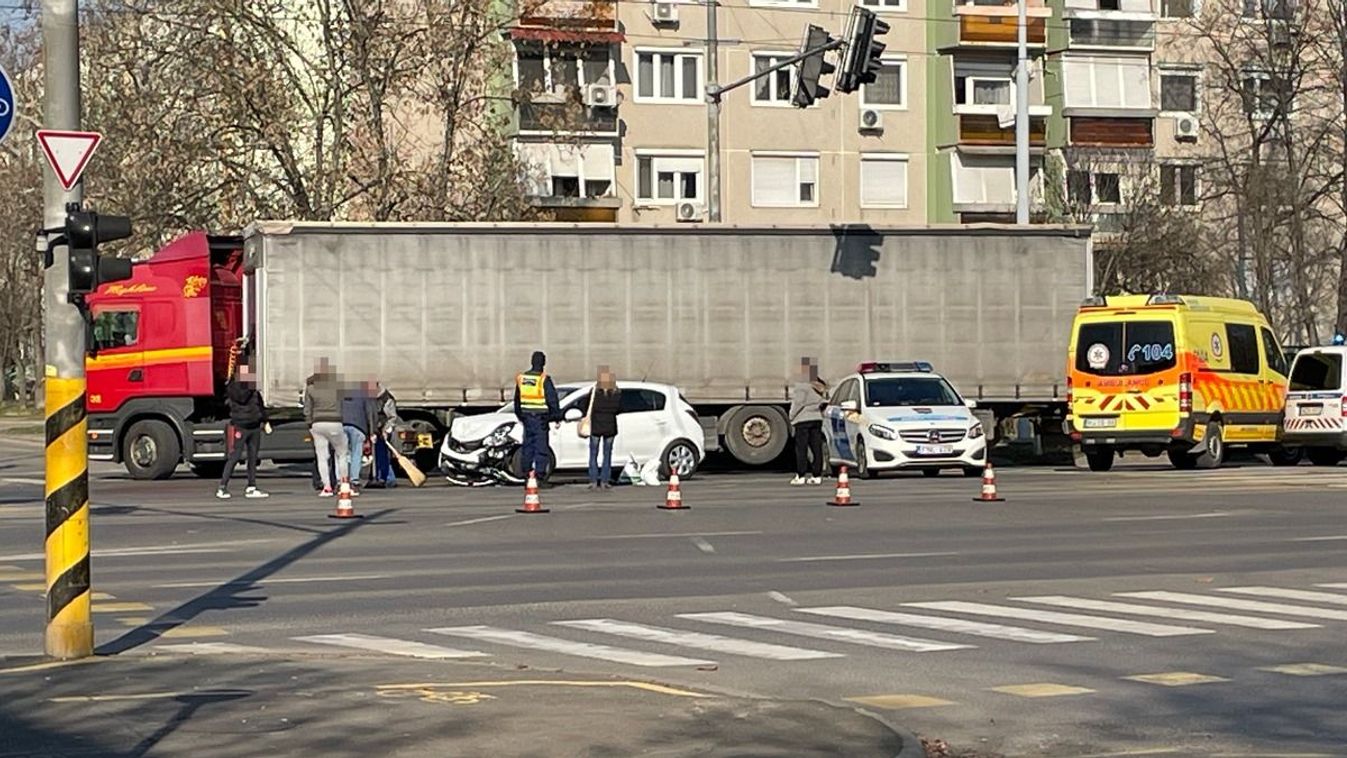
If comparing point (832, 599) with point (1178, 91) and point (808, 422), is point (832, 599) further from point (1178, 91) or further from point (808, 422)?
point (1178, 91)

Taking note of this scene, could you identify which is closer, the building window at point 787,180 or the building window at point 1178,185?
the building window at point 1178,185

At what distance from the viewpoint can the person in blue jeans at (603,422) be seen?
29.4 metres

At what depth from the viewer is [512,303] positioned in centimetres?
3491

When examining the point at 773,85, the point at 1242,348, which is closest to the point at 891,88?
the point at 773,85

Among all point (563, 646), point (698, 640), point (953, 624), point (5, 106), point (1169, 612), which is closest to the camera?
Answer: point (563, 646)

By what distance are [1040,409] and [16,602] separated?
2423cm

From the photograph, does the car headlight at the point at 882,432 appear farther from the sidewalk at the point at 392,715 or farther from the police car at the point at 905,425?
the sidewalk at the point at 392,715

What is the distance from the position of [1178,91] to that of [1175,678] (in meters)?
56.4

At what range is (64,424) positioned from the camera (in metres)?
12.0

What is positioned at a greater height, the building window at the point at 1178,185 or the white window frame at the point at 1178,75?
the white window frame at the point at 1178,75

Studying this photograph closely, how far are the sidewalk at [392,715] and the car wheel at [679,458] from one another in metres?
20.2

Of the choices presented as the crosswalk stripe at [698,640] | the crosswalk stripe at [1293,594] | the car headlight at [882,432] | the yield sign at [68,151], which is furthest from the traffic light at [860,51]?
the yield sign at [68,151]

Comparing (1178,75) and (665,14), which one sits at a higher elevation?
(665,14)

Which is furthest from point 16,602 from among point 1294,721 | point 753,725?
point 1294,721
